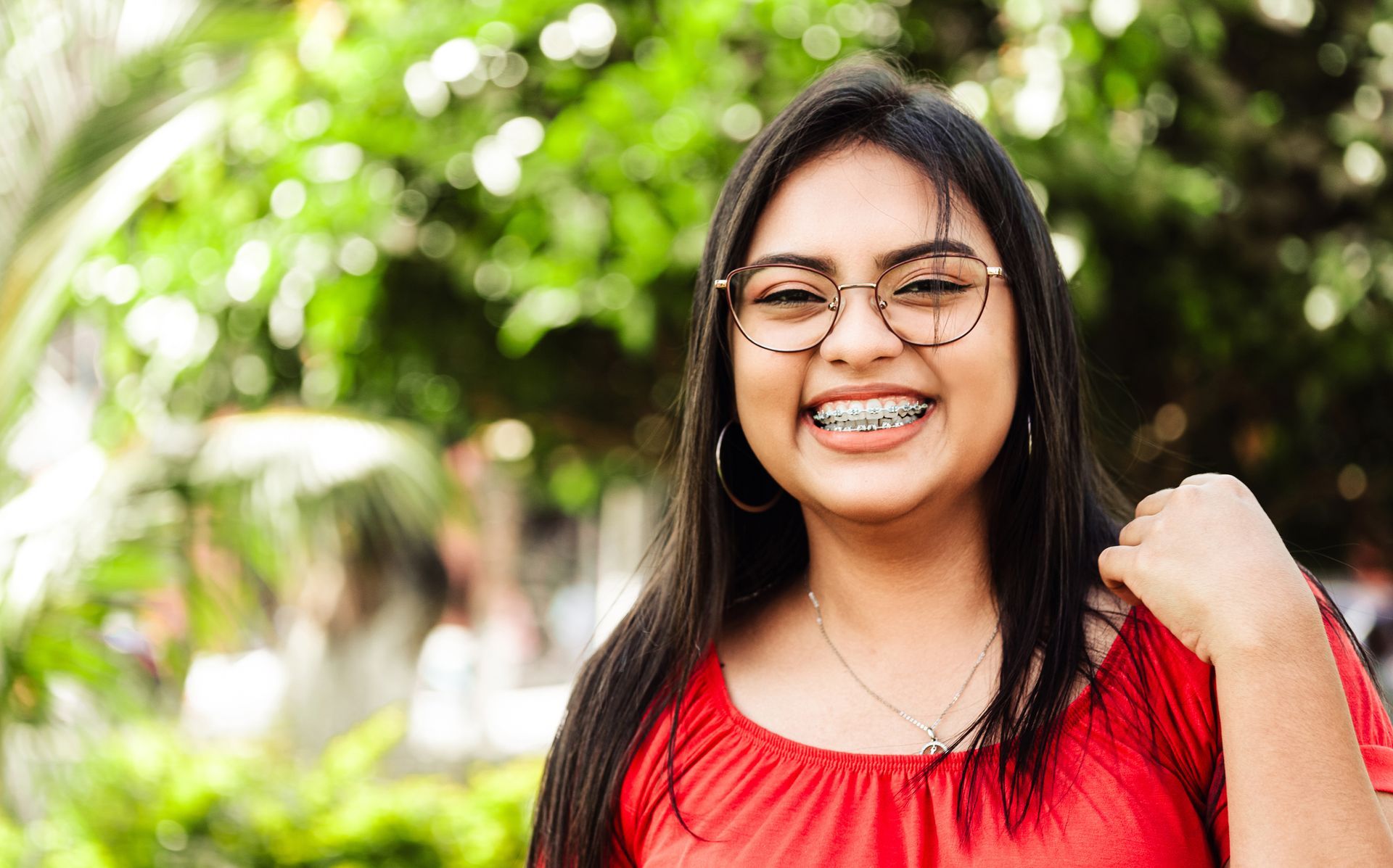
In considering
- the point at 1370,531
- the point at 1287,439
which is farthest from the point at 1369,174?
the point at 1370,531

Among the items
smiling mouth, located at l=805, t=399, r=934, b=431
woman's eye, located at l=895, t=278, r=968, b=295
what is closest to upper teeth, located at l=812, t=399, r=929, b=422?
smiling mouth, located at l=805, t=399, r=934, b=431

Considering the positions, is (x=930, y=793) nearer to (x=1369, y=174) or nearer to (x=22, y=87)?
(x=1369, y=174)

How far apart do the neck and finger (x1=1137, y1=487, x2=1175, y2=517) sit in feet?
0.78

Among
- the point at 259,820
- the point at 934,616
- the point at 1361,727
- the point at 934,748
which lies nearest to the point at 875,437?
the point at 934,616

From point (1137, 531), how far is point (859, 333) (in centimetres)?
39

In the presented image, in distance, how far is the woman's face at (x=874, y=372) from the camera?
158 cm

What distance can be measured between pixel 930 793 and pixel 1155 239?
233cm

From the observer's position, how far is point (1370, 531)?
4.41 meters

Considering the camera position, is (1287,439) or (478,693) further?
(478,693)

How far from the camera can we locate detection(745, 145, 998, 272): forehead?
160 cm

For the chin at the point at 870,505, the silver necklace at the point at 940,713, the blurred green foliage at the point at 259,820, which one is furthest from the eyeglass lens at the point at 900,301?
the blurred green foliage at the point at 259,820

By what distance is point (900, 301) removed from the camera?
1592mm

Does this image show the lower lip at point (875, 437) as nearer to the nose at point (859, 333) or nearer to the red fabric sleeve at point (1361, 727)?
the nose at point (859, 333)

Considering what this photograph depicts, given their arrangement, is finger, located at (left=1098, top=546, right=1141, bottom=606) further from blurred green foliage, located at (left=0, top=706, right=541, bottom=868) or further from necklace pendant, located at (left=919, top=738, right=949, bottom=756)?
blurred green foliage, located at (left=0, top=706, right=541, bottom=868)
